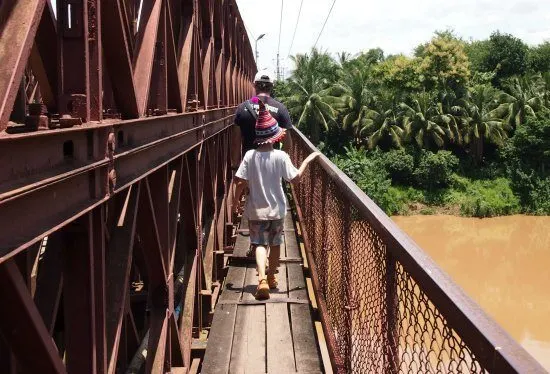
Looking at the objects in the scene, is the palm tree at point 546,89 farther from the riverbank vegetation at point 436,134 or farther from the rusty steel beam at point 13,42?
the rusty steel beam at point 13,42

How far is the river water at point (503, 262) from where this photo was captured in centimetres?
2378

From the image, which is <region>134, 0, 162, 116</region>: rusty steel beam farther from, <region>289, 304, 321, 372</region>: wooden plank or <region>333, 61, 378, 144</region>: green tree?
<region>333, 61, 378, 144</region>: green tree

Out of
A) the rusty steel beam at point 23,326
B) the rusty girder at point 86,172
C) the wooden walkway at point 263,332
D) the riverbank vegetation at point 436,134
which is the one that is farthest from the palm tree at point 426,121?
the rusty steel beam at point 23,326

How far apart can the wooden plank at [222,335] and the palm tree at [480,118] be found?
34456 mm

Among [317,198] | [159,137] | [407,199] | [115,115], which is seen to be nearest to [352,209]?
[159,137]

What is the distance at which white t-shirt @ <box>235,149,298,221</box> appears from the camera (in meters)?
4.57

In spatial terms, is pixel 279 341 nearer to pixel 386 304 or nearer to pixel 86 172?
pixel 386 304

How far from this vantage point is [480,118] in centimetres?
3703

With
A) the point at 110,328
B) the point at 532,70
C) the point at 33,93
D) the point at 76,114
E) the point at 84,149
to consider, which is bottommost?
the point at 110,328

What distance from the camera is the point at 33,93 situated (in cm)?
509

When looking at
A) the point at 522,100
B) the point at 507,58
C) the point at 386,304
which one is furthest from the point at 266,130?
the point at 507,58

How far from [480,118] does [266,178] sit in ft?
116

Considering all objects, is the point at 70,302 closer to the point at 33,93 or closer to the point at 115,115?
the point at 115,115

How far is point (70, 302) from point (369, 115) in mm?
36325
